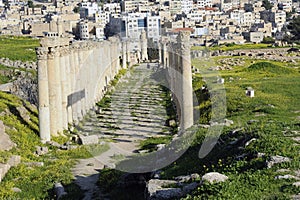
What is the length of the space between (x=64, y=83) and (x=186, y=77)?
20.3 feet

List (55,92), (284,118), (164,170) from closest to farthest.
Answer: (164,170), (284,118), (55,92)

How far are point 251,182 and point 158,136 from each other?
43.1 feet

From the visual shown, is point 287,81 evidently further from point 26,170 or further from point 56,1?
point 56,1

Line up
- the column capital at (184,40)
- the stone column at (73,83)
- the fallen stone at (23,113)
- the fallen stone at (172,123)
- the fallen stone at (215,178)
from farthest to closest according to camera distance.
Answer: the stone column at (73,83)
the fallen stone at (172,123)
the fallen stone at (23,113)
the column capital at (184,40)
the fallen stone at (215,178)

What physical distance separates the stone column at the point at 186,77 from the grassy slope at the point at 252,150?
1.64m

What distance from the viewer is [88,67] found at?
33781 mm

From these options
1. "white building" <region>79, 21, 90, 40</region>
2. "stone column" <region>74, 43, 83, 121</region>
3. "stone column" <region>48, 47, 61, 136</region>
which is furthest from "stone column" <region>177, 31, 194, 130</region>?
"white building" <region>79, 21, 90, 40</region>

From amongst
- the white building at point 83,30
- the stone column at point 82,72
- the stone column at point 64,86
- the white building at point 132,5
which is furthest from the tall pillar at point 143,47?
the white building at point 132,5

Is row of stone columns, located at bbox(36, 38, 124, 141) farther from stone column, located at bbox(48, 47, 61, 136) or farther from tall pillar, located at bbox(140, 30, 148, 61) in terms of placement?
tall pillar, located at bbox(140, 30, 148, 61)

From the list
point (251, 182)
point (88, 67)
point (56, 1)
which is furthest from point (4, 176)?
point (56, 1)

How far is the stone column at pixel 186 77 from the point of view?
21.5 m

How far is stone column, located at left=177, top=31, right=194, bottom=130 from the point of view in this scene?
21.5 meters

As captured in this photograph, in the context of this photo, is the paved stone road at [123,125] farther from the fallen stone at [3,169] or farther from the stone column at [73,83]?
the fallen stone at [3,169]

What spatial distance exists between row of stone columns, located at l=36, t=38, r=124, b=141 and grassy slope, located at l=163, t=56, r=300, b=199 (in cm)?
607
